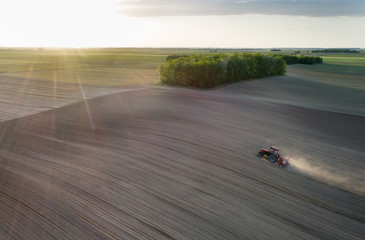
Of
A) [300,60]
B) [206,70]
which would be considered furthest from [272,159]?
[300,60]

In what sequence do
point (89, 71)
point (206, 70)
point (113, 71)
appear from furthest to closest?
point (113, 71), point (89, 71), point (206, 70)

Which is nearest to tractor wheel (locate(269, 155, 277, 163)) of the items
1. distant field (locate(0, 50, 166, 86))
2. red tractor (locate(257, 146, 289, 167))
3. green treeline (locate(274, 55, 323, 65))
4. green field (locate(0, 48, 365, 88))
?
red tractor (locate(257, 146, 289, 167))

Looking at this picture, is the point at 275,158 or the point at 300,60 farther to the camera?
the point at 300,60

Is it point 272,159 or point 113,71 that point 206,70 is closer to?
point 272,159

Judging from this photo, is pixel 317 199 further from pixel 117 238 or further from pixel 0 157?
pixel 0 157

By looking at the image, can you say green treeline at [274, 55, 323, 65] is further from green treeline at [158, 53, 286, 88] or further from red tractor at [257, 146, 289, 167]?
red tractor at [257, 146, 289, 167]

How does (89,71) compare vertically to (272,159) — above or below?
above

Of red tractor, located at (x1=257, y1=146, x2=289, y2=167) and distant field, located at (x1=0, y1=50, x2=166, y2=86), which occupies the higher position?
distant field, located at (x1=0, y1=50, x2=166, y2=86)

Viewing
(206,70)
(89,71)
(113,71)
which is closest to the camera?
(206,70)

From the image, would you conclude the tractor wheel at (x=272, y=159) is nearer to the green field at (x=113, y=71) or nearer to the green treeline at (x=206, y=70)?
the green treeline at (x=206, y=70)

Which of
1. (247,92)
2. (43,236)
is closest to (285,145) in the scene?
(43,236)

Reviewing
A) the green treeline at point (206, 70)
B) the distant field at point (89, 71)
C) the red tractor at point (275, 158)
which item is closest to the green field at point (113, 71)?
the distant field at point (89, 71)
